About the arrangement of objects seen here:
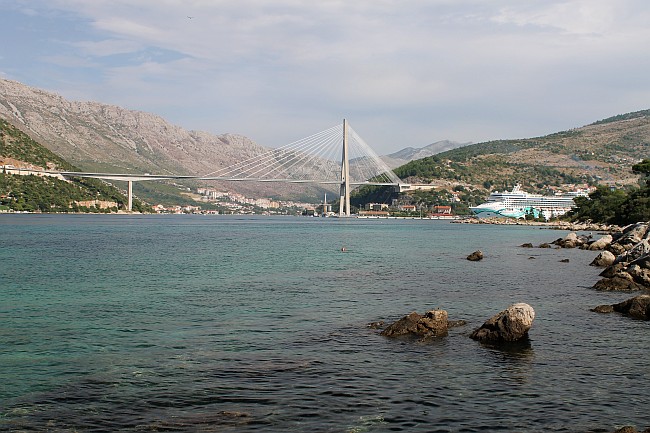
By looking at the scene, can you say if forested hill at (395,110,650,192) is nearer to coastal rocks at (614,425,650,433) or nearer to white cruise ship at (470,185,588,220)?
white cruise ship at (470,185,588,220)

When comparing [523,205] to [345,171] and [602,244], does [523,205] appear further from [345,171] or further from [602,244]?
[602,244]

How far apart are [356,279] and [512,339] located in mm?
11083

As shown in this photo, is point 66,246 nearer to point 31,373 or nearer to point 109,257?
point 109,257

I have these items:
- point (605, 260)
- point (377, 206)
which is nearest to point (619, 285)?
point (605, 260)

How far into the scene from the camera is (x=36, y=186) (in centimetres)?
10469

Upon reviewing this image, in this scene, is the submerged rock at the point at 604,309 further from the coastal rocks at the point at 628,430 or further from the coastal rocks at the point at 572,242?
the coastal rocks at the point at 572,242

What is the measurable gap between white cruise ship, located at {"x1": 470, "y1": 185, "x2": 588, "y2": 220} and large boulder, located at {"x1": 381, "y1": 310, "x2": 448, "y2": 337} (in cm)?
12067

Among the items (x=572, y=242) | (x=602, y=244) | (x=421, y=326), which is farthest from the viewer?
(x=572, y=242)

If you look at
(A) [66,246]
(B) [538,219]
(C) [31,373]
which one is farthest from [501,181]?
(C) [31,373]

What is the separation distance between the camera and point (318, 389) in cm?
859

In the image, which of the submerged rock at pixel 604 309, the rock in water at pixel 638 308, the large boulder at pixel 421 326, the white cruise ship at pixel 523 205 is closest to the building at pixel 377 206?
the white cruise ship at pixel 523 205

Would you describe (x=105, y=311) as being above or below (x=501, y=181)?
below

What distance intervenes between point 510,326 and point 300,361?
14.0ft

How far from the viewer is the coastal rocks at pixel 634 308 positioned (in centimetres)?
1421
